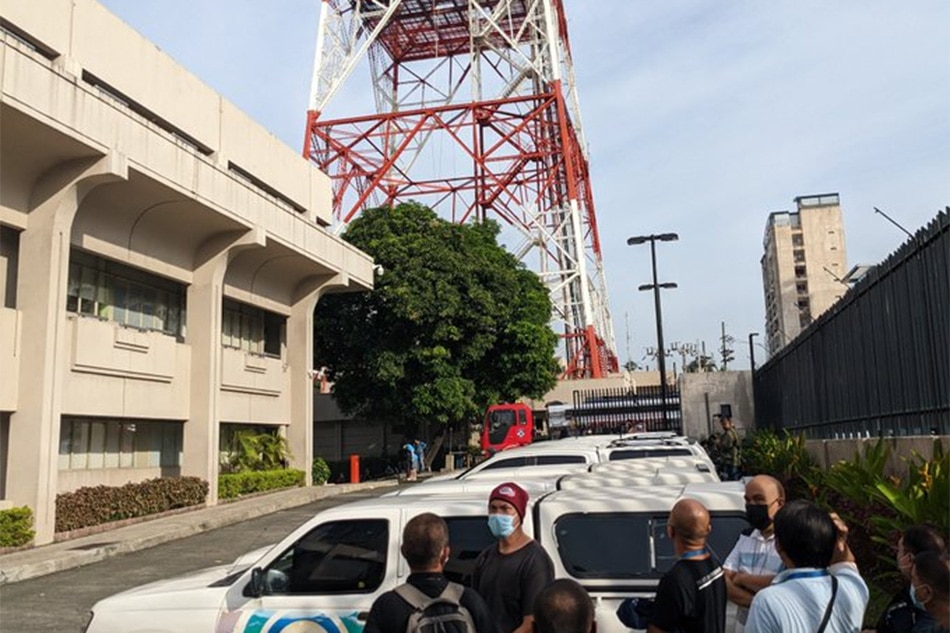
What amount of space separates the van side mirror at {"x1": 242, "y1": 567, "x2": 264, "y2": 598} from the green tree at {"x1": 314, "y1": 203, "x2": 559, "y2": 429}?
25306 mm

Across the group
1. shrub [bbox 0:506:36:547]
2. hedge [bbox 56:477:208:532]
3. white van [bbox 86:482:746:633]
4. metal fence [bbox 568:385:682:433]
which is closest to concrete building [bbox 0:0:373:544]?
shrub [bbox 0:506:36:547]

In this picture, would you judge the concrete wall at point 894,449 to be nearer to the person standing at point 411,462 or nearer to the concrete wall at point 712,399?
the concrete wall at point 712,399

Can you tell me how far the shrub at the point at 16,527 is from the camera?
47.6ft

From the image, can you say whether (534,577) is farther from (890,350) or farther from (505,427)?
(505,427)

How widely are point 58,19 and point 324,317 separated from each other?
1668 cm

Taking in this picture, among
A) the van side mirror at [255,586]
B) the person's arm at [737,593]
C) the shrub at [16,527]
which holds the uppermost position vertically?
the person's arm at [737,593]

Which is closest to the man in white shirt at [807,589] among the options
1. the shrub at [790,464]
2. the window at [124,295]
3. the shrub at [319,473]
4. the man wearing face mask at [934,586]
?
the man wearing face mask at [934,586]

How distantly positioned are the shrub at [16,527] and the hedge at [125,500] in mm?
1116

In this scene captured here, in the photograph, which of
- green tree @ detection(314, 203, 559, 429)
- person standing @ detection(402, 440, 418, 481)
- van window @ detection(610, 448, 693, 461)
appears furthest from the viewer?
green tree @ detection(314, 203, 559, 429)

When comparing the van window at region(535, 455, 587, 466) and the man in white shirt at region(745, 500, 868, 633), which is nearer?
the man in white shirt at region(745, 500, 868, 633)

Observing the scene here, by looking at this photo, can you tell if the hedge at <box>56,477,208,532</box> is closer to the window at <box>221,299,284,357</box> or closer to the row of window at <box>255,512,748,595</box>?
the window at <box>221,299,284,357</box>

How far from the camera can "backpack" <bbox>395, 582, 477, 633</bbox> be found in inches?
136

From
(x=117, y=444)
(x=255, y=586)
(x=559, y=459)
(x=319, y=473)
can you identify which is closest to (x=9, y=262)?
(x=117, y=444)

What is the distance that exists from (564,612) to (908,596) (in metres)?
1.54
